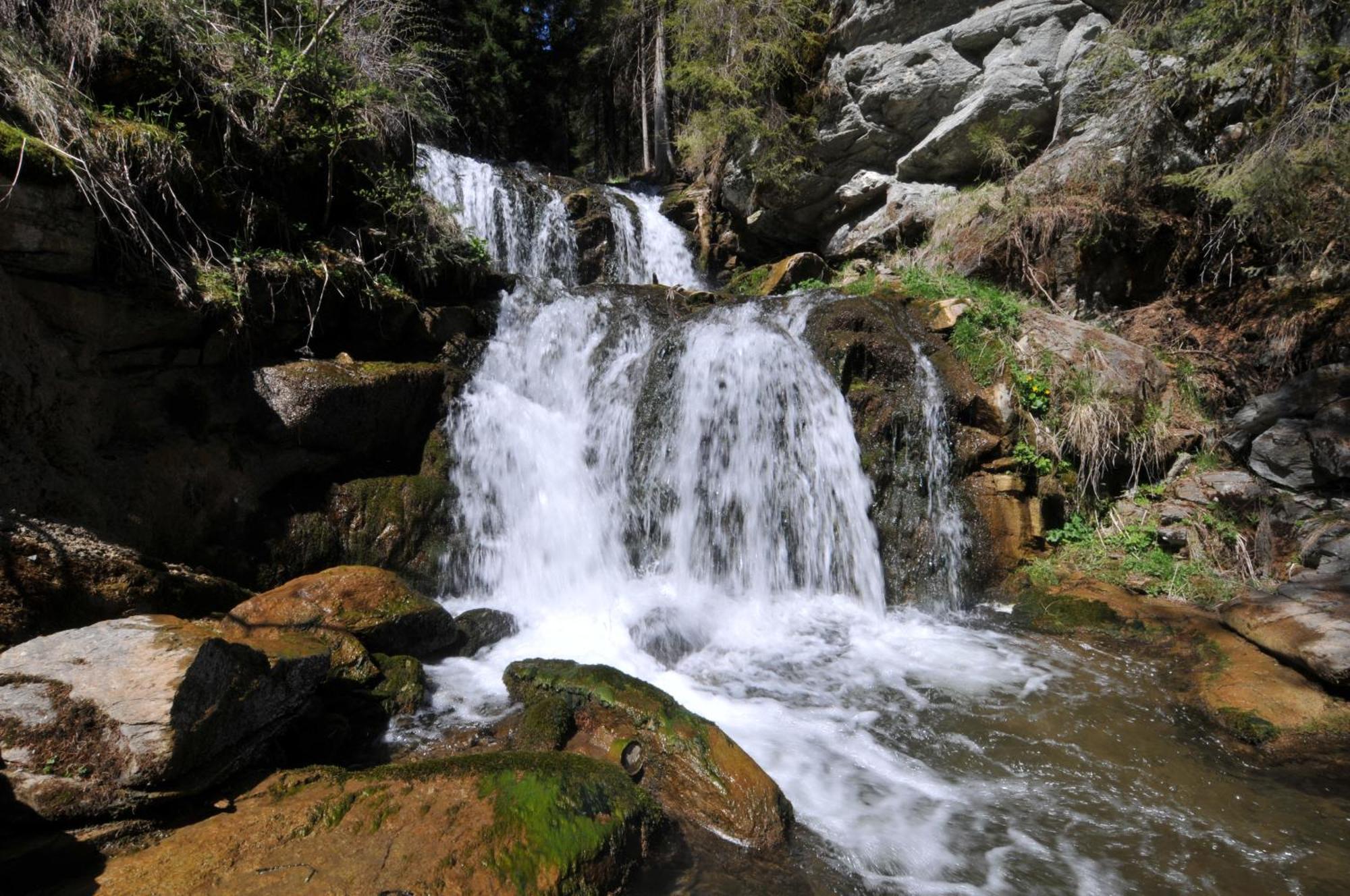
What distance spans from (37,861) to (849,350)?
6.67 meters

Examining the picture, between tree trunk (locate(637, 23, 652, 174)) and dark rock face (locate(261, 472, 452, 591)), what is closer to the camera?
dark rock face (locate(261, 472, 452, 591))

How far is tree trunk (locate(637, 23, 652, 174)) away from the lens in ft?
57.5

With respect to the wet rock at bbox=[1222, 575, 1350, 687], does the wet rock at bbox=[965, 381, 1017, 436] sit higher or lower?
higher

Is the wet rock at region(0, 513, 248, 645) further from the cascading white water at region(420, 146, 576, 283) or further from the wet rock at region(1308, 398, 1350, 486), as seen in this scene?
the wet rock at region(1308, 398, 1350, 486)

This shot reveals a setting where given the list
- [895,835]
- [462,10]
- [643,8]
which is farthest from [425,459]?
[462,10]

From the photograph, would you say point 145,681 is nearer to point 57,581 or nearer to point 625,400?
point 57,581

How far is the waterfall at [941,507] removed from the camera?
599cm

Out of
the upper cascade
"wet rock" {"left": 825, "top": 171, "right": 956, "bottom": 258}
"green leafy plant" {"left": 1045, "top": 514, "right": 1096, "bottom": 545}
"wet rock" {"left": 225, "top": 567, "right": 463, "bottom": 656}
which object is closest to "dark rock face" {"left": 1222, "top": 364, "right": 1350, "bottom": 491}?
"green leafy plant" {"left": 1045, "top": 514, "right": 1096, "bottom": 545}

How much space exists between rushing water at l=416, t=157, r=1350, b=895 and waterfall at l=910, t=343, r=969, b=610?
25 mm

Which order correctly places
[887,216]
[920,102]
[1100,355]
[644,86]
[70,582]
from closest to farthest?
[70,582] → [1100,355] → [920,102] → [887,216] → [644,86]

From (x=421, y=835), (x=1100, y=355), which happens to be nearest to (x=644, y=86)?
(x=1100, y=355)

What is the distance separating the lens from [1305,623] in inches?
165

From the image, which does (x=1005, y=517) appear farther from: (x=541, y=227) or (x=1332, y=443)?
(x=541, y=227)

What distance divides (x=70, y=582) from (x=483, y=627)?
7.99 ft
